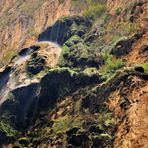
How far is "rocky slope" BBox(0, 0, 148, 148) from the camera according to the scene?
33.8m

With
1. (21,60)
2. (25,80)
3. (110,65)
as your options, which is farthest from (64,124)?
(21,60)

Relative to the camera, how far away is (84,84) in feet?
134

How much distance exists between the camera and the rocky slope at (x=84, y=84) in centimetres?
3375

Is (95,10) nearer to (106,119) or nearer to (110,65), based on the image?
(110,65)

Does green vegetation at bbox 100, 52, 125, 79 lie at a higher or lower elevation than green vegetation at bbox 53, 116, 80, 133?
higher

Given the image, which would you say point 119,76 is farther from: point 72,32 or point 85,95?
point 72,32

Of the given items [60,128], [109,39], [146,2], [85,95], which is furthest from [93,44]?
[60,128]

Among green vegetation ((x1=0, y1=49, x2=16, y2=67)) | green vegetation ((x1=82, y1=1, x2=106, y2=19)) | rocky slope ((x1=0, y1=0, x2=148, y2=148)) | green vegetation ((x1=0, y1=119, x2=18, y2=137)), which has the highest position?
green vegetation ((x1=82, y1=1, x2=106, y2=19))

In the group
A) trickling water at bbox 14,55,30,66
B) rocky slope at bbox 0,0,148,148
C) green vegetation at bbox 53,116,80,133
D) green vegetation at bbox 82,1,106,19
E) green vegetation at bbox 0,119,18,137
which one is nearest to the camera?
rocky slope at bbox 0,0,148,148

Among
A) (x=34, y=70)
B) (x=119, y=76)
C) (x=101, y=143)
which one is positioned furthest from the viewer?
(x=34, y=70)

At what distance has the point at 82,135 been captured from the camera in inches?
1320

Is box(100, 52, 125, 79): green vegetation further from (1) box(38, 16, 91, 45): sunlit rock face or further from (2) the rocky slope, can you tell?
(1) box(38, 16, 91, 45): sunlit rock face

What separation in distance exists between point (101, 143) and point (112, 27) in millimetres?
19085

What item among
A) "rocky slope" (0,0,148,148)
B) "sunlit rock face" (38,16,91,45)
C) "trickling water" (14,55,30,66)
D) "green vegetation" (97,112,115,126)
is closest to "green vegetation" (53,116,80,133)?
"rocky slope" (0,0,148,148)
